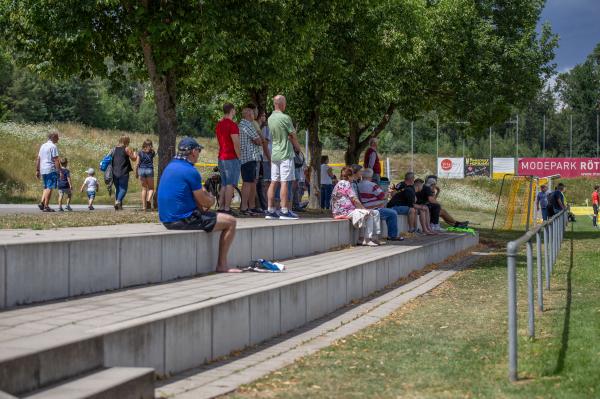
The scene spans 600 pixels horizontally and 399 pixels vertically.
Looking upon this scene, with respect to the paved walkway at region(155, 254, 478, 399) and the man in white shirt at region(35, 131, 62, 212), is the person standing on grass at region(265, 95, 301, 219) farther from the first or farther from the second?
the man in white shirt at region(35, 131, 62, 212)

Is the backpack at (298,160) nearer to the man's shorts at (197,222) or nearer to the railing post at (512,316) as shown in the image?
the man's shorts at (197,222)

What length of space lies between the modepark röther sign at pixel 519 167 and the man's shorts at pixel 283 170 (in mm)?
57299

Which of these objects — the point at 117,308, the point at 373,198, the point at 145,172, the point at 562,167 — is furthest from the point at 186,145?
the point at 562,167

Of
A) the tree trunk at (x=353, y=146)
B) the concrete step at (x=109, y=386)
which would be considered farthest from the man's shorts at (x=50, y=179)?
the tree trunk at (x=353, y=146)

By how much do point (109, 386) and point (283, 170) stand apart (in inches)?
380

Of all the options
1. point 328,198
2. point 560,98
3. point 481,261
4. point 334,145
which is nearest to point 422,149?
point 334,145

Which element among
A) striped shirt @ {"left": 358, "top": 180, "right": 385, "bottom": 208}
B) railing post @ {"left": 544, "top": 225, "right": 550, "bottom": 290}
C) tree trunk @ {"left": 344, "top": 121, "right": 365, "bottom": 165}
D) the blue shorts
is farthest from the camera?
tree trunk @ {"left": 344, "top": 121, "right": 365, "bottom": 165}

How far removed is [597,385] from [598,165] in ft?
258

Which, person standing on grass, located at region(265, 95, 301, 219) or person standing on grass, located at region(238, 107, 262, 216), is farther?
person standing on grass, located at region(238, 107, 262, 216)

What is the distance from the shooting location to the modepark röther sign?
73.9m

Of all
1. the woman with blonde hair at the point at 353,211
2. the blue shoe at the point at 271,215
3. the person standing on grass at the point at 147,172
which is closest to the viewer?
the blue shoe at the point at 271,215

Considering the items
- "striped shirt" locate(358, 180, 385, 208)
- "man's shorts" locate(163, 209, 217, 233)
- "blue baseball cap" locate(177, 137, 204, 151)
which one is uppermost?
"blue baseball cap" locate(177, 137, 204, 151)

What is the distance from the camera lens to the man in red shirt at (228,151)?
47.9 ft

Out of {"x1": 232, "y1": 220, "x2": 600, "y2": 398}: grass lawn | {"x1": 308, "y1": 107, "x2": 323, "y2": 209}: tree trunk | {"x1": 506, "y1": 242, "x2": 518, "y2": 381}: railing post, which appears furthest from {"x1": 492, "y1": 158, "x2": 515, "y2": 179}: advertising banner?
{"x1": 506, "y1": 242, "x2": 518, "y2": 381}: railing post
